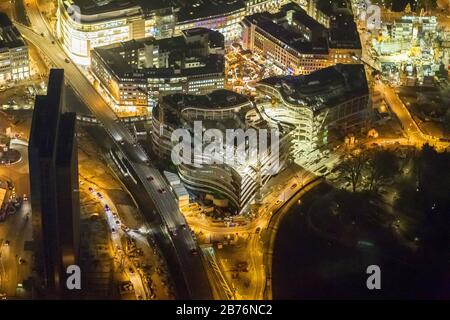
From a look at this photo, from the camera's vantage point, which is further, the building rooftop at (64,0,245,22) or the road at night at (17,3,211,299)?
the building rooftop at (64,0,245,22)

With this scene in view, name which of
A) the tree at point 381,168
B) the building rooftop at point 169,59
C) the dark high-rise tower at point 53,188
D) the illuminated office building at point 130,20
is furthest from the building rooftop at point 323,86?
the dark high-rise tower at point 53,188

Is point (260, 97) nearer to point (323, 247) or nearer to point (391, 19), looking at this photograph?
point (323, 247)

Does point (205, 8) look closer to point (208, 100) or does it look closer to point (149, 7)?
point (149, 7)

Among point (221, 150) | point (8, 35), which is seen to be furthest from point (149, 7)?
point (221, 150)

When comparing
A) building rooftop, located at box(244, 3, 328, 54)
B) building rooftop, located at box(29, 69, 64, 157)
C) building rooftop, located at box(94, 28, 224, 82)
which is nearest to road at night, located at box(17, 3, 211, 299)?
building rooftop, located at box(94, 28, 224, 82)

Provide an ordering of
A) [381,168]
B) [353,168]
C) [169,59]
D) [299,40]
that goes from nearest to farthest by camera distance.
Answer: [381,168], [353,168], [169,59], [299,40]

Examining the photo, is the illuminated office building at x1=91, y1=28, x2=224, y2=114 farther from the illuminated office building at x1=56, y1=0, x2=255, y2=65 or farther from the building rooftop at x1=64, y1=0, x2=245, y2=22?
the building rooftop at x1=64, y1=0, x2=245, y2=22
